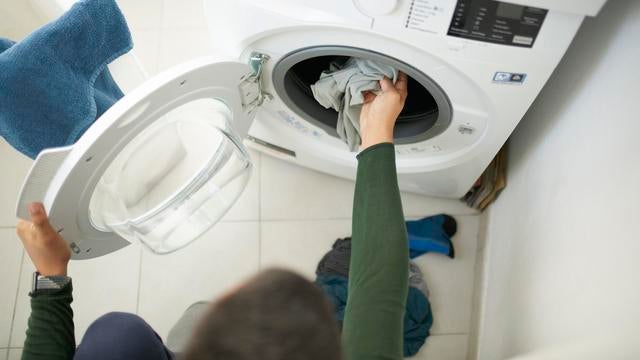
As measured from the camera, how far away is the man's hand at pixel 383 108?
0.88m

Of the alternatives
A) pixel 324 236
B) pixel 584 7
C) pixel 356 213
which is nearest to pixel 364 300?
pixel 356 213

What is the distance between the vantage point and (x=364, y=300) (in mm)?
696

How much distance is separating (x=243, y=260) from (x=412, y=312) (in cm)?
47

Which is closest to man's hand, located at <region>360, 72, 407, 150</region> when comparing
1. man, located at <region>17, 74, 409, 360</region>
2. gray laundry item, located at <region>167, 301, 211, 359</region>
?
man, located at <region>17, 74, 409, 360</region>

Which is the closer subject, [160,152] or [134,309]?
[160,152]

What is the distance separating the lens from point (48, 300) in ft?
2.52

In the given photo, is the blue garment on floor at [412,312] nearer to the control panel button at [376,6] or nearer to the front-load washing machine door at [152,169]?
the front-load washing machine door at [152,169]

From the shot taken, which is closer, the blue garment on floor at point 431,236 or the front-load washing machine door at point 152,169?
the front-load washing machine door at point 152,169

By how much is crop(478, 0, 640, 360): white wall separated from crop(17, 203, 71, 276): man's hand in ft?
2.43

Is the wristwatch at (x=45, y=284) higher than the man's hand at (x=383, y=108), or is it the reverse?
the man's hand at (x=383, y=108)

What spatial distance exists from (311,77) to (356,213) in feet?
1.47

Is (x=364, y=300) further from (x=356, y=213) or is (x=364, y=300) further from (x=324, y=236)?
(x=324, y=236)

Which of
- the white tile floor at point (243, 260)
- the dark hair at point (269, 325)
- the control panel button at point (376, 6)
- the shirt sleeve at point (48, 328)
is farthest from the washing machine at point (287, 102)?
the dark hair at point (269, 325)

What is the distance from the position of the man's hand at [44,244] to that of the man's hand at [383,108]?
0.51 meters
